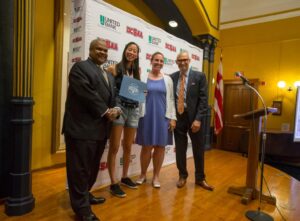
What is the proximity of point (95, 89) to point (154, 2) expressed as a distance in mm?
3556

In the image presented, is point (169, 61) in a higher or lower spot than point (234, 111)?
higher

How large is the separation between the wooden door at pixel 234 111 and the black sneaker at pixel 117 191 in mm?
4184

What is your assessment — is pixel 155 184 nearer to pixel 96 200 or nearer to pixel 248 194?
pixel 96 200

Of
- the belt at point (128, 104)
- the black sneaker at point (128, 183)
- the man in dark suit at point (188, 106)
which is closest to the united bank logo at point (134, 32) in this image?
the man in dark suit at point (188, 106)

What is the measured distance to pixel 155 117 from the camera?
2.69m

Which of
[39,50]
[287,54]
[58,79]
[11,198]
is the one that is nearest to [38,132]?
[58,79]

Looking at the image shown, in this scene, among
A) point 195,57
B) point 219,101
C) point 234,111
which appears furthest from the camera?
point 234,111

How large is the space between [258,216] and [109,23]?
2549mm

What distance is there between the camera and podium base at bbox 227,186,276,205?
2.55 metres

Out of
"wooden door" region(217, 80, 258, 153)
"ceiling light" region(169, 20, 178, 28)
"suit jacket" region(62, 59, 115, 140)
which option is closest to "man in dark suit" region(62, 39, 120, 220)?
"suit jacket" region(62, 59, 115, 140)

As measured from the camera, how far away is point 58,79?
3424 millimetres

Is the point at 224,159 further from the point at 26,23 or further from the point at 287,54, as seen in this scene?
the point at 26,23

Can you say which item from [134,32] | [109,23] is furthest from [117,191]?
[134,32]

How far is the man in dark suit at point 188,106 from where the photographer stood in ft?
9.21
